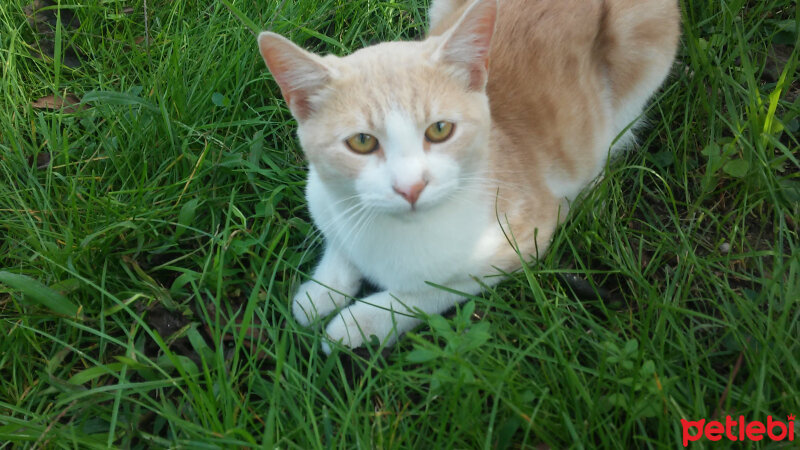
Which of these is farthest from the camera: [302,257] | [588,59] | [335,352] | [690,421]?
[588,59]

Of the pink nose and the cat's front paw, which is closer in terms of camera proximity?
the pink nose

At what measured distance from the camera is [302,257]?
7.45 feet

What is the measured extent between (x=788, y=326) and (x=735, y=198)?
2.14 ft

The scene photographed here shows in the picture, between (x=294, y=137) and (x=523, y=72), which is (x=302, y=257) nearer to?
(x=294, y=137)

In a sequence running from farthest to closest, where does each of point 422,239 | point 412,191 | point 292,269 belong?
point 292,269
point 422,239
point 412,191

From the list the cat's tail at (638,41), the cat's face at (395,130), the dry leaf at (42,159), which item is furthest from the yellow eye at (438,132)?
the dry leaf at (42,159)

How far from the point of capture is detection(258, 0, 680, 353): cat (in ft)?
5.69

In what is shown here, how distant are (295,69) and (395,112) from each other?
32cm

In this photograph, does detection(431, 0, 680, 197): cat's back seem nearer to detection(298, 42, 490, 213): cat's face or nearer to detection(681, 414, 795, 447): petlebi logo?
detection(298, 42, 490, 213): cat's face

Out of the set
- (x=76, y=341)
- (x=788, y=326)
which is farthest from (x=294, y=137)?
(x=788, y=326)

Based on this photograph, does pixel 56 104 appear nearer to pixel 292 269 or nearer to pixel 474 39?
pixel 292 269

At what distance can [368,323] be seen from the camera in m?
2.05

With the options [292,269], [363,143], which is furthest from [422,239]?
[292,269]

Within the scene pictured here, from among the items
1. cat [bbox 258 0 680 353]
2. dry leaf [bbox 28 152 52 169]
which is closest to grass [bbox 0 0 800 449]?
dry leaf [bbox 28 152 52 169]
